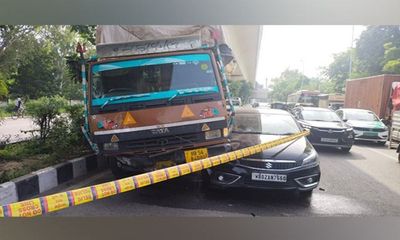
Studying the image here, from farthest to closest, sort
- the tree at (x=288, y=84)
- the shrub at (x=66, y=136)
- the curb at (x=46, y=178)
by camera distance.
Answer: the tree at (x=288, y=84) → the shrub at (x=66, y=136) → the curb at (x=46, y=178)

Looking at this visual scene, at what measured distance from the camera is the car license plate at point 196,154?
2.99 m

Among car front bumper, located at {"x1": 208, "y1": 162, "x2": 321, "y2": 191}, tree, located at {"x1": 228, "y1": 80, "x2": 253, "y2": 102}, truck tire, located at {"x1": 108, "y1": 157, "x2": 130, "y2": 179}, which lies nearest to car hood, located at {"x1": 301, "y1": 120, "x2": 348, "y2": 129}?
car front bumper, located at {"x1": 208, "y1": 162, "x2": 321, "y2": 191}

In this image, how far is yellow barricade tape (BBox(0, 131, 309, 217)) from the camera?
2.37 meters

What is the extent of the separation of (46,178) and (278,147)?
233cm

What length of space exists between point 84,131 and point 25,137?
601 mm

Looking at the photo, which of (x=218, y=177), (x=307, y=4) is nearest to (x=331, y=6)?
(x=307, y=4)

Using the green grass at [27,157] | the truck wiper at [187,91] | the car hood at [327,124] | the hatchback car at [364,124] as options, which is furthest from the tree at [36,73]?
the hatchback car at [364,124]

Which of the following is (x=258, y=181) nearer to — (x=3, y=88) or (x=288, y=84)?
(x=288, y=84)

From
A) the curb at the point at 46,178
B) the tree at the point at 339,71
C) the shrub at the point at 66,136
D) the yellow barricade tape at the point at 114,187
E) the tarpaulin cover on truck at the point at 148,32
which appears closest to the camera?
the yellow barricade tape at the point at 114,187

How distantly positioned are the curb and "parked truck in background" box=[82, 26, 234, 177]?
0.90 ft

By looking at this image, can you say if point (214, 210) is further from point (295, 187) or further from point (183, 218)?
point (295, 187)

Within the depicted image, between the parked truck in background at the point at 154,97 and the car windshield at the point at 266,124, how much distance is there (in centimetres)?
25

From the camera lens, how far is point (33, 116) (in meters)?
3.07

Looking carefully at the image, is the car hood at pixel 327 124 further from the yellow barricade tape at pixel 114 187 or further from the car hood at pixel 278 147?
the car hood at pixel 278 147
